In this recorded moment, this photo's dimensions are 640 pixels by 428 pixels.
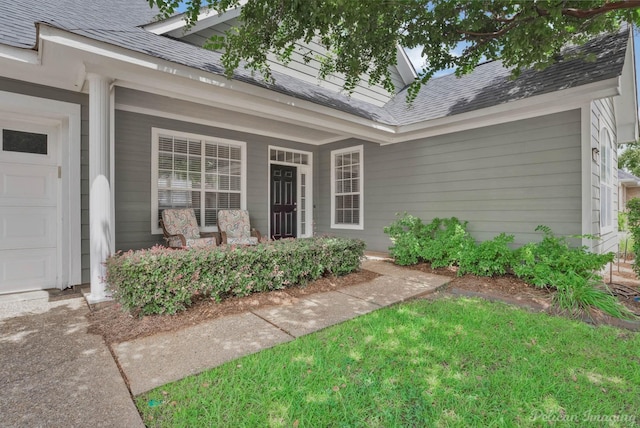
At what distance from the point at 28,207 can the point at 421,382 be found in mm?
5305

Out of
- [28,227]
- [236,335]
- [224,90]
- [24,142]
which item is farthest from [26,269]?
[224,90]

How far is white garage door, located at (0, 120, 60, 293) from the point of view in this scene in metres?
4.05

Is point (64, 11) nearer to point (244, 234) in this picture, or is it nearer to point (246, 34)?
point (246, 34)

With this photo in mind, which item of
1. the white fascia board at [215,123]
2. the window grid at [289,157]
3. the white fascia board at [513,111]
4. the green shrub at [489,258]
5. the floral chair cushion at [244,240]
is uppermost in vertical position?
the white fascia board at [215,123]

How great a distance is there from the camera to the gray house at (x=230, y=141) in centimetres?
382

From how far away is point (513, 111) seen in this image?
5.23 m

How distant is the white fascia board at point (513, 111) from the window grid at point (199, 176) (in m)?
3.66

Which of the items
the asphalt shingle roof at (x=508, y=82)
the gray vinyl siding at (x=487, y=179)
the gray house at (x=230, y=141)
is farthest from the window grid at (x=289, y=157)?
the asphalt shingle roof at (x=508, y=82)

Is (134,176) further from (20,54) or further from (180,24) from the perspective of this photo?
(180,24)

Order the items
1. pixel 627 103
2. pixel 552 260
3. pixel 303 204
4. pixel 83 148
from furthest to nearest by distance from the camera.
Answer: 1. pixel 303 204
2. pixel 627 103
3. pixel 83 148
4. pixel 552 260

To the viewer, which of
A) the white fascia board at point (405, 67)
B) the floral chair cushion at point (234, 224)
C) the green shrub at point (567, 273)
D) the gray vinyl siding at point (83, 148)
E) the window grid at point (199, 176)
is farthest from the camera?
the white fascia board at point (405, 67)

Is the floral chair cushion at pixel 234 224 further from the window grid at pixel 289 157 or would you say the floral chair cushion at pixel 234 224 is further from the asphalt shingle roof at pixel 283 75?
the asphalt shingle roof at pixel 283 75

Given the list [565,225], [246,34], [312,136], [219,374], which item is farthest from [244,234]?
[565,225]

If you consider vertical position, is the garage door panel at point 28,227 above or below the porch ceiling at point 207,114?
below
